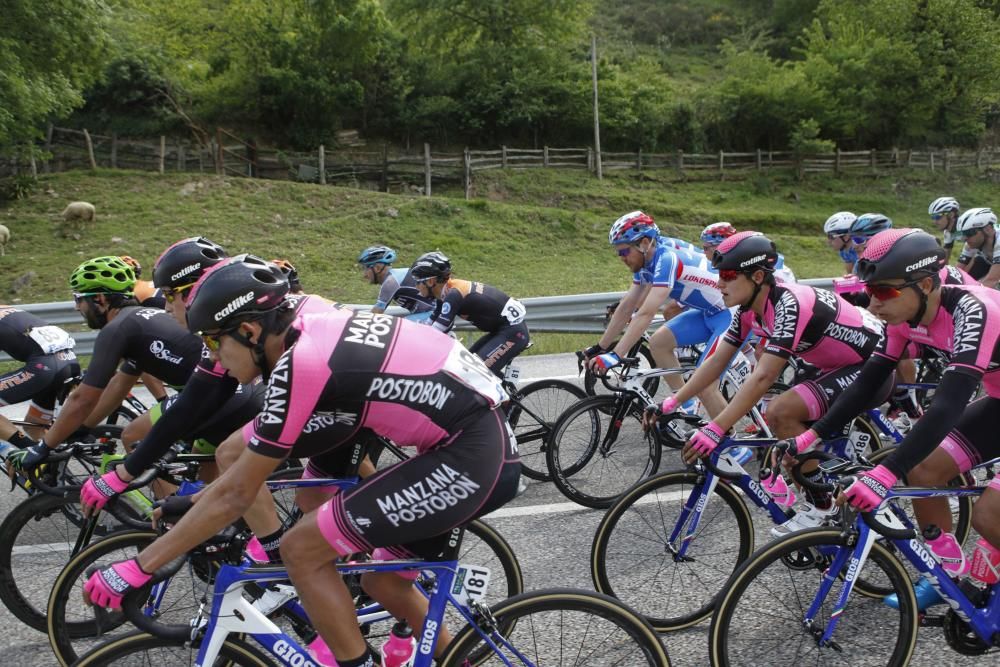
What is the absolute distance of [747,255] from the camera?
178 inches

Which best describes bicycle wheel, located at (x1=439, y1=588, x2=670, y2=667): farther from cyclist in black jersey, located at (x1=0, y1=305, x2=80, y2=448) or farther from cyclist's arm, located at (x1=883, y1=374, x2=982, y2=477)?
cyclist in black jersey, located at (x1=0, y1=305, x2=80, y2=448)

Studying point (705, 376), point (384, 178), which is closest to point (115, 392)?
point (705, 376)

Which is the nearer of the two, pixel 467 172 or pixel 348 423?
pixel 348 423

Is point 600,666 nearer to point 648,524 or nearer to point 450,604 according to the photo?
point 450,604

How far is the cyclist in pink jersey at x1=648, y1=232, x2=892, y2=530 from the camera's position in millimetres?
4383

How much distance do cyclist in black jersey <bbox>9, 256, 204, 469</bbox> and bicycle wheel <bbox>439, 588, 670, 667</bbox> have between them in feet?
9.21

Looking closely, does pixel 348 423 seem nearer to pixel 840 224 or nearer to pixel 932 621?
pixel 932 621

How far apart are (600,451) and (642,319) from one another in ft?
4.17

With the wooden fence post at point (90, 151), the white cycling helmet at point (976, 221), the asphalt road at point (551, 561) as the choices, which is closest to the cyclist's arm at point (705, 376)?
the asphalt road at point (551, 561)

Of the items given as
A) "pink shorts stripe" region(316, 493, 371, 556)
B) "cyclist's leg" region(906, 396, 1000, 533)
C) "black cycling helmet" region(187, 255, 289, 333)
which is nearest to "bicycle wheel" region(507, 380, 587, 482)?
"cyclist's leg" region(906, 396, 1000, 533)

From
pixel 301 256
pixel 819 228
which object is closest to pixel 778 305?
pixel 301 256

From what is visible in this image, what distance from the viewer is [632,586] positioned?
414cm

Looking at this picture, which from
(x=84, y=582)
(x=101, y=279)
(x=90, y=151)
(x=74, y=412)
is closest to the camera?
(x=84, y=582)

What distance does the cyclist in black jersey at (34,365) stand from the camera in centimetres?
541
